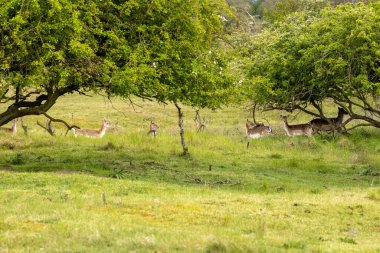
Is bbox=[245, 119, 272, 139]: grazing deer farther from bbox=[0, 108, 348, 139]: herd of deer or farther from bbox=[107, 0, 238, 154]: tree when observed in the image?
bbox=[107, 0, 238, 154]: tree

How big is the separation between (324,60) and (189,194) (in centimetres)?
844

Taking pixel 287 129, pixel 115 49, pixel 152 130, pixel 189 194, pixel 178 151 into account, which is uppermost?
pixel 115 49

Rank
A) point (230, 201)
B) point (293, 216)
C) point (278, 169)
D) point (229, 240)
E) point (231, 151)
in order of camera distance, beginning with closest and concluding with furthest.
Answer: point (229, 240) → point (293, 216) → point (230, 201) → point (278, 169) → point (231, 151)

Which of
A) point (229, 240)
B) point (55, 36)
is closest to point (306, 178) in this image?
point (55, 36)

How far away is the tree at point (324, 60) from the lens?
2070 cm

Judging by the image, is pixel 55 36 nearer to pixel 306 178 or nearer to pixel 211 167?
pixel 211 167

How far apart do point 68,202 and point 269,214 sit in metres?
4.81

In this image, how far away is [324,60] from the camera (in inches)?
834

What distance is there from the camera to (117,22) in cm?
2014

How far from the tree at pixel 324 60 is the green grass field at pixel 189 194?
10.6 feet

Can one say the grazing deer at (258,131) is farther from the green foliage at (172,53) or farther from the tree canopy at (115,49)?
the green foliage at (172,53)

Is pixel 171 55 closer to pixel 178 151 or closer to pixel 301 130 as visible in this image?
pixel 178 151

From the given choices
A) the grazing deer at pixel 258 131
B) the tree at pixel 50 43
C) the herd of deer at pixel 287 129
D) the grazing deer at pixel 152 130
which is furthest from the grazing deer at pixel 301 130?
the tree at pixel 50 43

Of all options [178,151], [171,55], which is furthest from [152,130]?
[171,55]
